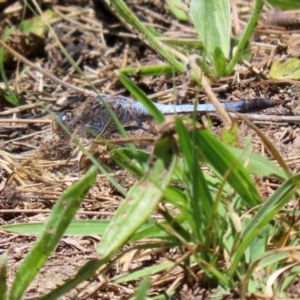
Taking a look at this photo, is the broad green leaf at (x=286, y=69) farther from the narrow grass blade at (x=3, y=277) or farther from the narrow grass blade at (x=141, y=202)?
the narrow grass blade at (x=3, y=277)

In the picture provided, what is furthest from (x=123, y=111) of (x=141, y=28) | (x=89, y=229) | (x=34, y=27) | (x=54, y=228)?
(x=34, y=27)

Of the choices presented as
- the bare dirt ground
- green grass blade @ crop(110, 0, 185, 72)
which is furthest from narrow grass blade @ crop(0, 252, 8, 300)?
green grass blade @ crop(110, 0, 185, 72)

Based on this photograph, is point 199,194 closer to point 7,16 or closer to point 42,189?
point 42,189

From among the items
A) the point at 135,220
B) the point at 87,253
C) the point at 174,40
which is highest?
the point at 174,40

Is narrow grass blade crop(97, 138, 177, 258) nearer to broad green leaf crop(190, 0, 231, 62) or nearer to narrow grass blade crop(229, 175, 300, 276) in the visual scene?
narrow grass blade crop(229, 175, 300, 276)

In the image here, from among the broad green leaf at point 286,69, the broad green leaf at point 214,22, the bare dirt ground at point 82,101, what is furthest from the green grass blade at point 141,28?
the broad green leaf at point 286,69

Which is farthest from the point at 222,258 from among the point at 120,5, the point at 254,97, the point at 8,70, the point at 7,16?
the point at 7,16
